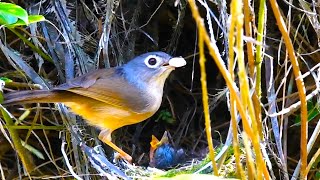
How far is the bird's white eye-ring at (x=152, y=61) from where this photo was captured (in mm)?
3479

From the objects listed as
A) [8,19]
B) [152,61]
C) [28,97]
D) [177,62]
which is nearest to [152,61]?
[152,61]

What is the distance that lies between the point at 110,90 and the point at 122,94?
80 mm

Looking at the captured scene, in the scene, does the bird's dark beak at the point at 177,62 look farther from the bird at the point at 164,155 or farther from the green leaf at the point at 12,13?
the green leaf at the point at 12,13

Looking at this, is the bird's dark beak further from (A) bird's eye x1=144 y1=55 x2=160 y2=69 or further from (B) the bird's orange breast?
(B) the bird's orange breast

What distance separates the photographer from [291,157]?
381 centimetres

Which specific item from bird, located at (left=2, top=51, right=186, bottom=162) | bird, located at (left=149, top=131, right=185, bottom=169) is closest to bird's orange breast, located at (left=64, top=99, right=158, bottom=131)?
bird, located at (left=2, top=51, right=186, bottom=162)

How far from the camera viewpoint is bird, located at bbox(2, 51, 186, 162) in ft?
11.1

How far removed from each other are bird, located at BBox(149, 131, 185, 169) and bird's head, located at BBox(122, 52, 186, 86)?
0.37 metres

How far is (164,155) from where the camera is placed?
3576 mm

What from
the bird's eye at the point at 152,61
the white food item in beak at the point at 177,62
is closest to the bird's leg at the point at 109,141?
the bird's eye at the point at 152,61

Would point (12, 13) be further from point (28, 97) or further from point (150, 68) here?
point (150, 68)

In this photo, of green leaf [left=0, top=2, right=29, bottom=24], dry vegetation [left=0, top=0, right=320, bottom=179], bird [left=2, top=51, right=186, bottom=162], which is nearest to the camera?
green leaf [left=0, top=2, right=29, bottom=24]

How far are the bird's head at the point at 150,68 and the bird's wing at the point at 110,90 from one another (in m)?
0.06

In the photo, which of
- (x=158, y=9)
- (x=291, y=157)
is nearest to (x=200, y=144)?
(x=291, y=157)
